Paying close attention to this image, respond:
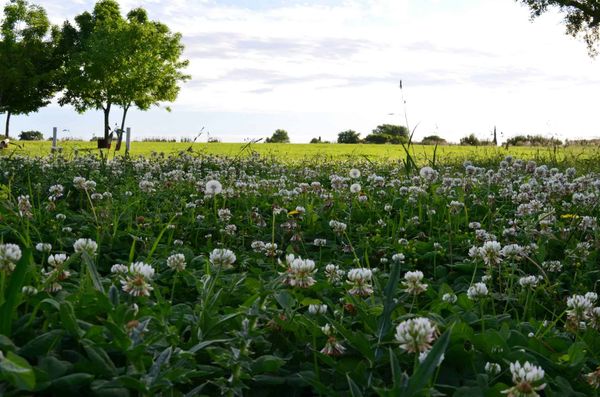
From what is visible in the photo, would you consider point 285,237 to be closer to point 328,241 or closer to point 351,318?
point 328,241

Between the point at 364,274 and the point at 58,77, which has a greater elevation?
the point at 58,77

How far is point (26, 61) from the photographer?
5431 centimetres

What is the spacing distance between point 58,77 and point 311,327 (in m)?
59.5

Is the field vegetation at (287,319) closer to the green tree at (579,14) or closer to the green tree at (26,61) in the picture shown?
the green tree at (579,14)

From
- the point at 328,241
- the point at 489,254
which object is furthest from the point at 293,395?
the point at 328,241

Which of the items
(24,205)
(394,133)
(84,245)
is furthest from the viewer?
(394,133)

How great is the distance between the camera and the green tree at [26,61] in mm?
53562

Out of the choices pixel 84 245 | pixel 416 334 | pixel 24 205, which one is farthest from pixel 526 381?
pixel 24 205

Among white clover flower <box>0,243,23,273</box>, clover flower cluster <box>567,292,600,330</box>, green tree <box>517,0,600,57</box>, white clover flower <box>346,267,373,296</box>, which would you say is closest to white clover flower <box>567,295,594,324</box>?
clover flower cluster <box>567,292,600,330</box>

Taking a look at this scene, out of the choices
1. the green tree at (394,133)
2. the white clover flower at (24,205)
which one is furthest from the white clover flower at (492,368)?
the green tree at (394,133)

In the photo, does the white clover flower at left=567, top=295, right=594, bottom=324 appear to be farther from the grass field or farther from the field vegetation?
the grass field

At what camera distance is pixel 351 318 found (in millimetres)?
2865

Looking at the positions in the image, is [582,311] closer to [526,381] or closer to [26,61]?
[526,381]

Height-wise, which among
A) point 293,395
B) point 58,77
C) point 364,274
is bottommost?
point 293,395
